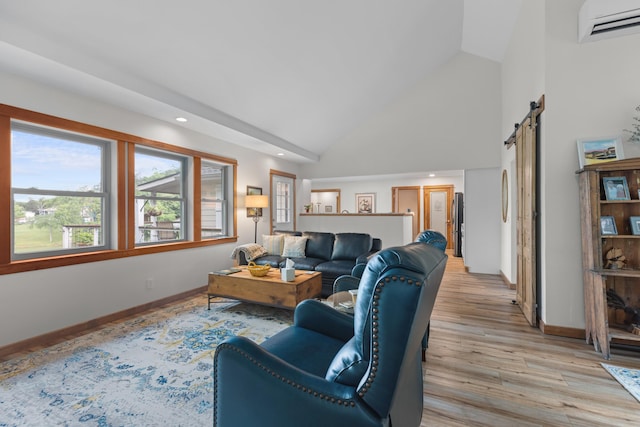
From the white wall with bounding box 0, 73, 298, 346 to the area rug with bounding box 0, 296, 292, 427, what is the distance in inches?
12.0

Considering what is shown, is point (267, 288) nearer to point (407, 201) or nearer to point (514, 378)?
point (514, 378)

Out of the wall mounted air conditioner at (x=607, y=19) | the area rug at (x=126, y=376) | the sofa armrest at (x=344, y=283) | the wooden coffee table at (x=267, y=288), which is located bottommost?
the area rug at (x=126, y=376)

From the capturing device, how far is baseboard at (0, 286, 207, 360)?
2.59 meters

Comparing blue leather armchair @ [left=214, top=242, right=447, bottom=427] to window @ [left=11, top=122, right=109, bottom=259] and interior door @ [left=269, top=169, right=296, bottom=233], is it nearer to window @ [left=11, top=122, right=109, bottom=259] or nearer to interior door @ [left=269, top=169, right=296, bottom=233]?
window @ [left=11, top=122, right=109, bottom=259]

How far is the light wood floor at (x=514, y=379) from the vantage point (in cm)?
176

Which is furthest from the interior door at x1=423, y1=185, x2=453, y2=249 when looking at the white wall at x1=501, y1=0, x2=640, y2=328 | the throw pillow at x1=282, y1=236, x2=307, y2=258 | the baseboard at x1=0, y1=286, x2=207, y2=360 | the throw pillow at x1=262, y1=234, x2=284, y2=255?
the baseboard at x1=0, y1=286, x2=207, y2=360

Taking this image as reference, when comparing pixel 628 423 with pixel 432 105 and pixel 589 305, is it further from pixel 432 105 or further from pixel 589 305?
pixel 432 105

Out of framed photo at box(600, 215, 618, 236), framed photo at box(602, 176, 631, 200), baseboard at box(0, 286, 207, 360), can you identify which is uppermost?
framed photo at box(602, 176, 631, 200)

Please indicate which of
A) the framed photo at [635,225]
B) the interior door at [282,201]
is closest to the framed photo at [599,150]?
the framed photo at [635,225]

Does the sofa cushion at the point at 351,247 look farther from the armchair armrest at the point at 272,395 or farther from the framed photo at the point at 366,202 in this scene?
the framed photo at the point at 366,202

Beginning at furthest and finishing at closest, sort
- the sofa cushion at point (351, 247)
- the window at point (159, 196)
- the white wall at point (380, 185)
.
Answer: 1. the white wall at point (380, 185)
2. the sofa cushion at point (351, 247)
3. the window at point (159, 196)

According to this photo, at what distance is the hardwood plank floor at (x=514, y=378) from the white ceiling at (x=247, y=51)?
8.39ft

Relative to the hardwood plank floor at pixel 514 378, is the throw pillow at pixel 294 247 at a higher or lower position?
higher

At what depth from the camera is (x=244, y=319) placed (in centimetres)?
332
